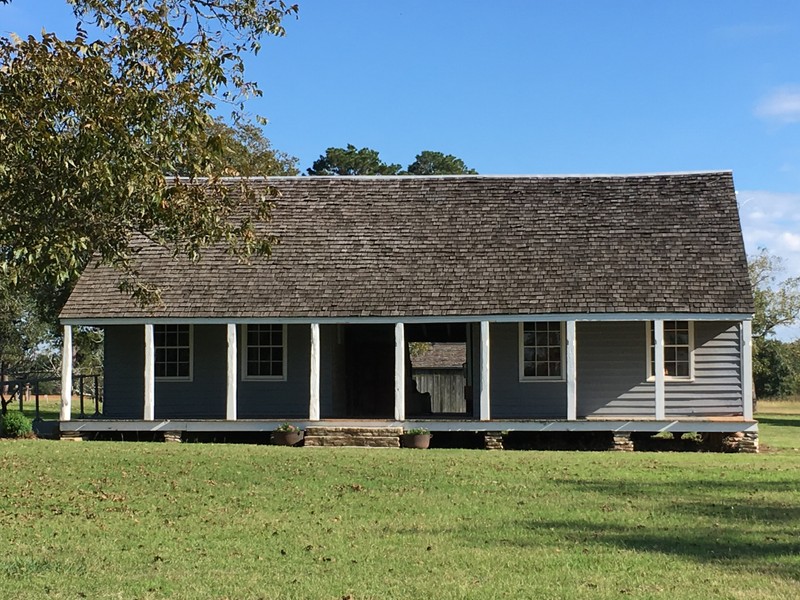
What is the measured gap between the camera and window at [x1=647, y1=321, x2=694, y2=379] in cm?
2372

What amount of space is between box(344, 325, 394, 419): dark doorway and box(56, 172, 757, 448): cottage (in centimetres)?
14

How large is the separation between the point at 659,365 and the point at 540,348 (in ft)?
9.76

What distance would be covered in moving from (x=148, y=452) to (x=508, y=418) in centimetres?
800

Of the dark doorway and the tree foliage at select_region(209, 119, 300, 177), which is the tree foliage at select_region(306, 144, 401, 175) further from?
the dark doorway

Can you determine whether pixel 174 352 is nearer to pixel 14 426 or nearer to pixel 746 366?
pixel 14 426

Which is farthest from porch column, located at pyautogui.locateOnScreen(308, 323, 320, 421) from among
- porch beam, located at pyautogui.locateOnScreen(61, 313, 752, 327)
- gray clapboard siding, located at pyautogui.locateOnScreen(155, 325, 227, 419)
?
gray clapboard siding, located at pyautogui.locateOnScreen(155, 325, 227, 419)

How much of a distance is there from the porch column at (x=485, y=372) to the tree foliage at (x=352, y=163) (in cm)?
4621

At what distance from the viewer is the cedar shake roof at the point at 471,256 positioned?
22.5 m

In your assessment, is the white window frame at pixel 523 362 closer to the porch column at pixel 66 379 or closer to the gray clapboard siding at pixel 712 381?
the gray clapboard siding at pixel 712 381

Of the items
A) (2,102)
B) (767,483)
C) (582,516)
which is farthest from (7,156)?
(767,483)

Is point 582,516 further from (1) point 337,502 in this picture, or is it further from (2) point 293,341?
(2) point 293,341

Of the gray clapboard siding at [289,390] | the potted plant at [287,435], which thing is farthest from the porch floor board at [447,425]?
the gray clapboard siding at [289,390]

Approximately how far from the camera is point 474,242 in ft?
79.6

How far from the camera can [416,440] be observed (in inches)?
858
